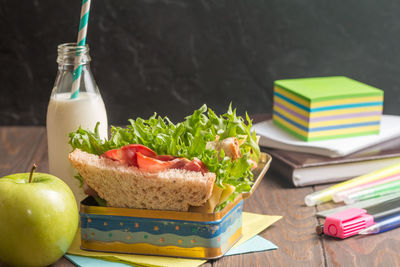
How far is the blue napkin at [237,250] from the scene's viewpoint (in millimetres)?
952

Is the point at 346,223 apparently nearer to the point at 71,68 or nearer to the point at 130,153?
the point at 130,153

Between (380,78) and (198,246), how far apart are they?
141 cm

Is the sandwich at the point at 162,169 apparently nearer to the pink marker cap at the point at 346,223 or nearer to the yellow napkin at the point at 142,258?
the yellow napkin at the point at 142,258

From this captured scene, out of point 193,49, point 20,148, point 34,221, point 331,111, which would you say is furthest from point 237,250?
point 193,49

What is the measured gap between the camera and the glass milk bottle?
3.74 ft

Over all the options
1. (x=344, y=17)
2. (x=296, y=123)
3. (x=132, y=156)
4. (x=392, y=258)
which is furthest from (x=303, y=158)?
(x=344, y=17)

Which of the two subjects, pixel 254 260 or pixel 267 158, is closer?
pixel 254 260

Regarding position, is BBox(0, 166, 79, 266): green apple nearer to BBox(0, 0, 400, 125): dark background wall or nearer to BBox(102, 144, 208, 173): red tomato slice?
BBox(102, 144, 208, 173): red tomato slice

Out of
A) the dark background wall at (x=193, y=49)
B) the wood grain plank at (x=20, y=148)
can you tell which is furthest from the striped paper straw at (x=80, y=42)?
the dark background wall at (x=193, y=49)

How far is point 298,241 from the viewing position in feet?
3.51

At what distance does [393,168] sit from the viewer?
4.42 feet

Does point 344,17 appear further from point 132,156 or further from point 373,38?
point 132,156

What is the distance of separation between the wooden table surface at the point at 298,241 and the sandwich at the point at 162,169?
12 centimetres

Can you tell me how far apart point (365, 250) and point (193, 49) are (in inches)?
47.3
